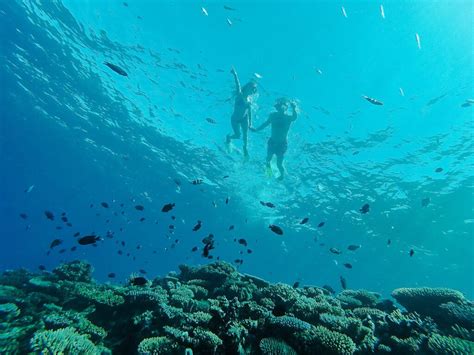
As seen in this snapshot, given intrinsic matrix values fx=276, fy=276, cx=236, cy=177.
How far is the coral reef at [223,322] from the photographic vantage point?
4.69 meters

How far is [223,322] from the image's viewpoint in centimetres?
492

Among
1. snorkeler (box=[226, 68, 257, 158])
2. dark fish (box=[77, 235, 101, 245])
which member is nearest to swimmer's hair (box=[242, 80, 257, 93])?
snorkeler (box=[226, 68, 257, 158])

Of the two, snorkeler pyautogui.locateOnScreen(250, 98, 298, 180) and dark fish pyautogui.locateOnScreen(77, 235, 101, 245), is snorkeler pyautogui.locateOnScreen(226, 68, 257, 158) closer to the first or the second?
snorkeler pyautogui.locateOnScreen(250, 98, 298, 180)

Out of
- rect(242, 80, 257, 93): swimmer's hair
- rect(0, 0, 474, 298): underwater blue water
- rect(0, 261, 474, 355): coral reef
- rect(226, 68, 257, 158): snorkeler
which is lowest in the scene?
rect(0, 261, 474, 355): coral reef

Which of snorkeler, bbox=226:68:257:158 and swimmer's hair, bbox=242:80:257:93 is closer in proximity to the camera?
swimmer's hair, bbox=242:80:257:93

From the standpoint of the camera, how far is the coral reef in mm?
4688

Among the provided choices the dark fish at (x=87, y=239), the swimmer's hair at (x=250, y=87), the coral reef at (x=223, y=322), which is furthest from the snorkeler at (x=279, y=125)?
the dark fish at (x=87, y=239)

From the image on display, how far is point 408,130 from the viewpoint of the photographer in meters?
21.6

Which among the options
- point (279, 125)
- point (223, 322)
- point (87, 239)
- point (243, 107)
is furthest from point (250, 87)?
point (223, 322)

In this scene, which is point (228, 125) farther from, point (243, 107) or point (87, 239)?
point (87, 239)

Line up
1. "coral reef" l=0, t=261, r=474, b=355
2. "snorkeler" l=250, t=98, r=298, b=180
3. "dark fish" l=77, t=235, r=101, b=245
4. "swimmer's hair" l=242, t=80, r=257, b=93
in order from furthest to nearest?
"snorkeler" l=250, t=98, r=298, b=180, "swimmer's hair" l=242, t=80, r=257, b=93, "dark fish" l=77, t=235, r=101, b=245, "coral reef" l=0, t=261, r=474, b=355

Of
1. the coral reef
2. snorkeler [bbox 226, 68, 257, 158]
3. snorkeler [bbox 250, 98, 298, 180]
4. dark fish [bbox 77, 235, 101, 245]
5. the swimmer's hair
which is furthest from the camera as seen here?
snorkeler [bbox 250, 98, 298, 180]

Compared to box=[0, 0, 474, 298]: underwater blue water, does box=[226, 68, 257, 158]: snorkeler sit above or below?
below

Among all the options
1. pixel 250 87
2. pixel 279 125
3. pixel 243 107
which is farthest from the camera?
pixel 279 125
